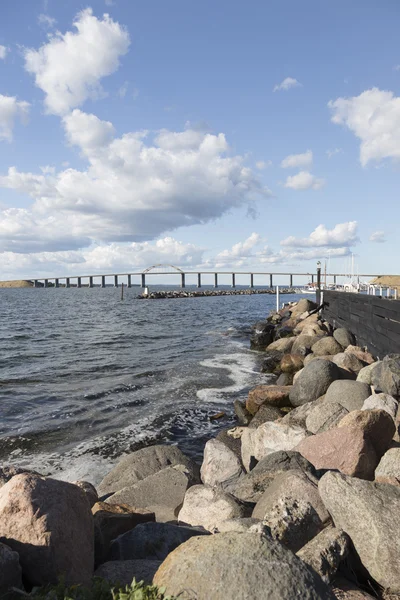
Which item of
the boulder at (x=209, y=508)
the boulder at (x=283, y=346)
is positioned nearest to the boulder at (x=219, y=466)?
the boulder at (x=209, y=508)

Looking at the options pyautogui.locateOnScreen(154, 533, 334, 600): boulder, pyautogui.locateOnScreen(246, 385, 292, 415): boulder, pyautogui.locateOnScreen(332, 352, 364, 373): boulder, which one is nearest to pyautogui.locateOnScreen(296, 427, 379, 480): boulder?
pyautogui.locateOnScreen(154, 533, 334, 600): boulder

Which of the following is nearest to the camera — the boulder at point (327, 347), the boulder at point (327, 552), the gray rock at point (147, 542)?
the boulder at point (327, 552)

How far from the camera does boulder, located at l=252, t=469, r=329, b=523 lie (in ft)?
12.4

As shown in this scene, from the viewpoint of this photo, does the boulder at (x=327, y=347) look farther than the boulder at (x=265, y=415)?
Yes

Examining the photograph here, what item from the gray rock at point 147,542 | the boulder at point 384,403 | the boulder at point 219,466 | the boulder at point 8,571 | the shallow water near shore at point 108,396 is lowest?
the shallow water near shore at point 108,396

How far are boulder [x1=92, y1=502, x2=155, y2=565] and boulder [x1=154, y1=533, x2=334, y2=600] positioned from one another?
51.7 inches

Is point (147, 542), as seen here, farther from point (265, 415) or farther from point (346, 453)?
point (265, 415)

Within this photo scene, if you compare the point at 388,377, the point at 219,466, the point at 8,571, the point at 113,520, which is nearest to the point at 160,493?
the point at 219,466

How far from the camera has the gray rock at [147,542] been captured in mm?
3367

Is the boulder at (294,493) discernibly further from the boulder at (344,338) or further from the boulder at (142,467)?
the boulder at (344,338)

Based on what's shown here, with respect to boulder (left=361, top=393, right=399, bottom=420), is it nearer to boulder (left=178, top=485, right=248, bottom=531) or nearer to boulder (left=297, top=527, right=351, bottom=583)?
boulder (left=178, top=485, right=248, bottom=531)

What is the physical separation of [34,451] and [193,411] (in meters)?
4.13

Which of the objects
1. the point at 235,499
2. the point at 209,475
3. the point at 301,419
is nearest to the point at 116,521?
the point at 235,499

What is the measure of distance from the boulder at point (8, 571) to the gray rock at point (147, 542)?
99 cm
